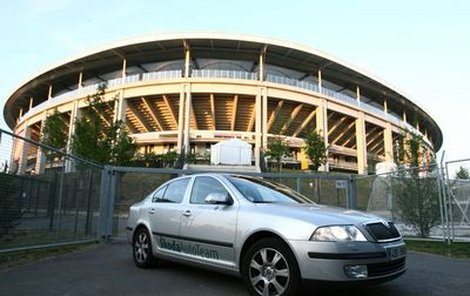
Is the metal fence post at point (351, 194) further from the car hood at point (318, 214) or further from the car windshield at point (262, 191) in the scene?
the car hood at point (318, 214)

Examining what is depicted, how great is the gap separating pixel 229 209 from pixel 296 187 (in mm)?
8407

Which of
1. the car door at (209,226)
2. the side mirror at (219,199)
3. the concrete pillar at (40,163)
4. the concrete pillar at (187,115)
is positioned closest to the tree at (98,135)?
the concrete pillar at (40,163)

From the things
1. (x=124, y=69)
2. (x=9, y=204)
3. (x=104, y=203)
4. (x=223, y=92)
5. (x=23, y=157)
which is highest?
(x=124, y=69)

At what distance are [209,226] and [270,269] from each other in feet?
3.90

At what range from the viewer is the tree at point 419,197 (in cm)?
1191

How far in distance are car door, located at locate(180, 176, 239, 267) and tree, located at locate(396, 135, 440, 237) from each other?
26.7ft

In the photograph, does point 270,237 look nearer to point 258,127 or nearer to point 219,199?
point 219,199

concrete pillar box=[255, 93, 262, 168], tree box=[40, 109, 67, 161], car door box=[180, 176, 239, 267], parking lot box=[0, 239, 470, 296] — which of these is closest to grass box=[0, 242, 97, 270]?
parking lot box=[0, 239, 470, 296]

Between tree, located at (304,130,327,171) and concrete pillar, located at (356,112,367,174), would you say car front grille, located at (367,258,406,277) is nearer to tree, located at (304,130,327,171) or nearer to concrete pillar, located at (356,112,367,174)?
tree, located at (304,130,327,171)

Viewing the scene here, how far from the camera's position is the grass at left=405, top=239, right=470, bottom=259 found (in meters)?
8.93

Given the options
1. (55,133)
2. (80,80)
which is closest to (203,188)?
(55,133)

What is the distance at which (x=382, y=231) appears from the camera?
4.55 metres

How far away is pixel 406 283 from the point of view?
573cm

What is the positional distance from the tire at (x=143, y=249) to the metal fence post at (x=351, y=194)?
8022 millimetres
